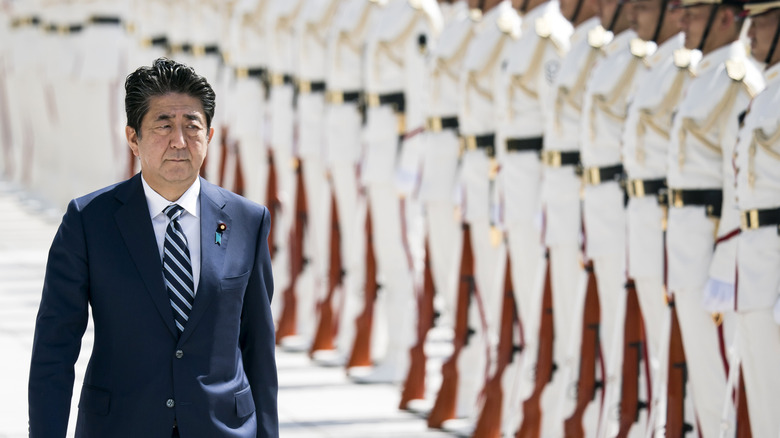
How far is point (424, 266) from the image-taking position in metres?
7.79

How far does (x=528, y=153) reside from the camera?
689 centimetres

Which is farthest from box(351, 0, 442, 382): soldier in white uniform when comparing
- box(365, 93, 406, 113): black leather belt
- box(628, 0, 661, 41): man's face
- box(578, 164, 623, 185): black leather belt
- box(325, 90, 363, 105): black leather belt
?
box(628, 0, 661, 41): man's face

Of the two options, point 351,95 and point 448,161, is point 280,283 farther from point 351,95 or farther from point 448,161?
point 448,161

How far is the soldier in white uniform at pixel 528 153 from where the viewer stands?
673 centimetres

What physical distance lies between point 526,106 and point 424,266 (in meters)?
1.18

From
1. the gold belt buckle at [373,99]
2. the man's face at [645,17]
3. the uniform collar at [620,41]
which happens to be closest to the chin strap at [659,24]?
the man's face at [645,17]

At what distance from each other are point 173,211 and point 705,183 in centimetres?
244

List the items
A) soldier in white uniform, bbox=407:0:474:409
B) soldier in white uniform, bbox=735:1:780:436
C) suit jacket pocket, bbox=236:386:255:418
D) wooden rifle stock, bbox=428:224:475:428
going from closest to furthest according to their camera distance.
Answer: suit jacket pocket, bbox=236:386:255:418
soldier in white uniform, bbox=735:1:780:436
wooden rifle stock, bbox=428:224:475:428
soldier in white uniform, bbox=407:0:474:409

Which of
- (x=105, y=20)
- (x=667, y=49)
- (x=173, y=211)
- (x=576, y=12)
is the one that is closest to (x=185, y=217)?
(x=173, y=211)

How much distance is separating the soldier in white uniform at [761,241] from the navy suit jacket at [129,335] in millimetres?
2103

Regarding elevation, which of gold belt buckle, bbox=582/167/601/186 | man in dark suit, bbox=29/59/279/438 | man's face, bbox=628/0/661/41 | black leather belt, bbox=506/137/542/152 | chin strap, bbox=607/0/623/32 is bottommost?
man in dark suit, bbox=29/59/279/438

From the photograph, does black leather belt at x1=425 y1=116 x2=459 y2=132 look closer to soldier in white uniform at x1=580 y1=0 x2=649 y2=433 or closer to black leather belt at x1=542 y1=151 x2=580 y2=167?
black leather belt at x1=542 y1=151 x2=580 y2=167

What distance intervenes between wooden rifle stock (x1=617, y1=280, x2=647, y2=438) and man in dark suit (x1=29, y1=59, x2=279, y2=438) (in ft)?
8.48

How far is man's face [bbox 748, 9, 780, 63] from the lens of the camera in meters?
5.31
